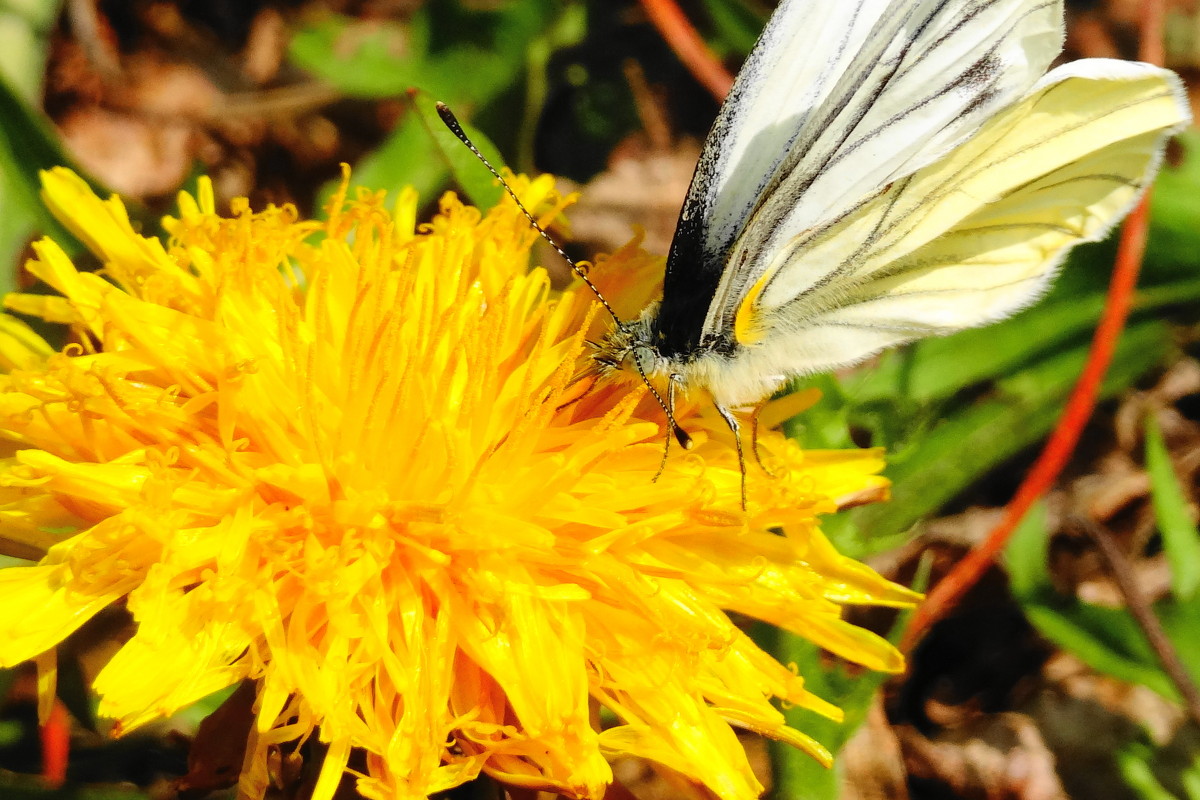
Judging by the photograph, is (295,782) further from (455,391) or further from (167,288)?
(167,288)

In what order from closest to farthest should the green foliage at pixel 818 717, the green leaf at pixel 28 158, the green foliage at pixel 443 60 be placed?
the green foliage at pixel 818 717, the green leaf at pixel 28 158, the green foliage at pixel 443 60

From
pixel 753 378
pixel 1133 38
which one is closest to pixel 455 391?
pixel 753 378

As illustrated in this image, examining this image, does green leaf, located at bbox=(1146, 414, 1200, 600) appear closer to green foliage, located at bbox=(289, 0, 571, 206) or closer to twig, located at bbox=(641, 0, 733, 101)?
twig, located at bbox=(641, 0, 733, 101)

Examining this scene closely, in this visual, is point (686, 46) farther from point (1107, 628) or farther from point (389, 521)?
point (389, 521)

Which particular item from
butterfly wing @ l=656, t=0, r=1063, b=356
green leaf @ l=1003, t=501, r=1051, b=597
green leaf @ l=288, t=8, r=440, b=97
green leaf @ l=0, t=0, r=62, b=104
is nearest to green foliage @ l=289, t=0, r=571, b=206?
green leaf @ l=288, t=8, r=440, b=97

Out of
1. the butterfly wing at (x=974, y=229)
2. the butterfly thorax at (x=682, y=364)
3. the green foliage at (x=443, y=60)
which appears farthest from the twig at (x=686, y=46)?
the butterfly thorax at (x=682, y=364)

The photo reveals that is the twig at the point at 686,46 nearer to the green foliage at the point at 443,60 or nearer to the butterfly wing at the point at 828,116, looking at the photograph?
the green foliage at the point at 443,60
